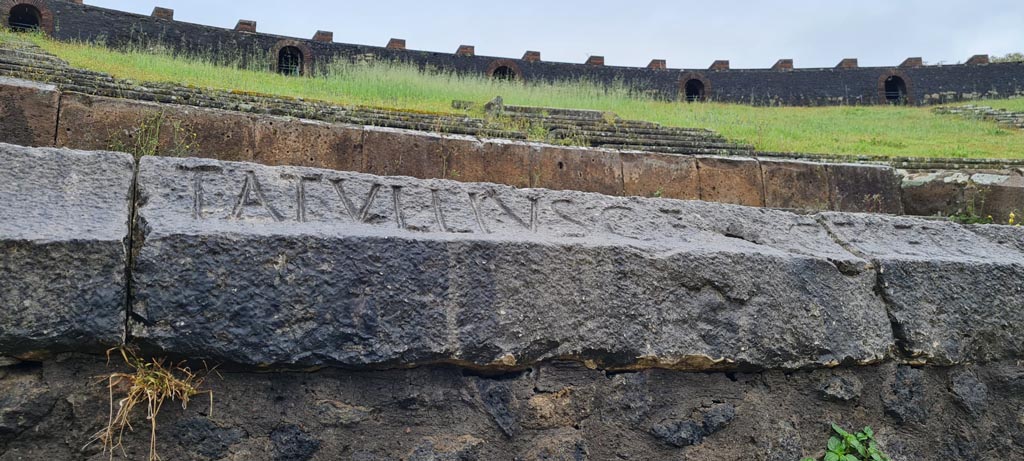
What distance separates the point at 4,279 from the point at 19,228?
0.16 m

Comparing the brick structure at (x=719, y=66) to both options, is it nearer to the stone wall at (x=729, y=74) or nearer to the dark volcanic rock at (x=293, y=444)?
the stone wall at (x=729, y=74)

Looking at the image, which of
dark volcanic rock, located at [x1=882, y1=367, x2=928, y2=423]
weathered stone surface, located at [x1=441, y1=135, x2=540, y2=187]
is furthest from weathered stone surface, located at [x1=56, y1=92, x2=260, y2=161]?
dark volcanic rock, located at [x1=882, y1=367, x2=928, y2=423]

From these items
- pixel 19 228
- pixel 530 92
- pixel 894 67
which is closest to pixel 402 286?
pixel 19 228

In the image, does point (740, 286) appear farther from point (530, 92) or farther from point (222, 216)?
point (530, 92)

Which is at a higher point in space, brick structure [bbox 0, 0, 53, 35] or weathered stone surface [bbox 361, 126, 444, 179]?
brick structure [bbox 0, 0, 53, 35]

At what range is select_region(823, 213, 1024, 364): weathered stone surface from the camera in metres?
3.00

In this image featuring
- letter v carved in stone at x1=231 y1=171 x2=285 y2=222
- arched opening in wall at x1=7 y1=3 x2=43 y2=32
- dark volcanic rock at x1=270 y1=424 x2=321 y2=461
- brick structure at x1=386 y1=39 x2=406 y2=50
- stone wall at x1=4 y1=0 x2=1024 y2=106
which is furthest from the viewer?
brick structure at x1=386 y1=39 x2=406 y2=50

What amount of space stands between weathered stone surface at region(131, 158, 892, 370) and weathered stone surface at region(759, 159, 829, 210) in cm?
167

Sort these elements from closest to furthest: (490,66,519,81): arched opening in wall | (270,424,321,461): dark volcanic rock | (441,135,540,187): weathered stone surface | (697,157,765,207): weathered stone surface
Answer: (270,424,321,461): dark volcanic rock
(441,135,540,187): weathered stone surface
(697,157,765,207): weathered stone surface
(490,66,519,81): arched opening in wall


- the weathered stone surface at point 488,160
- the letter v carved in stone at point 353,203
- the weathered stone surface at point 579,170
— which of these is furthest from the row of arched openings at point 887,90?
the letter v carved in stone at point 353,203

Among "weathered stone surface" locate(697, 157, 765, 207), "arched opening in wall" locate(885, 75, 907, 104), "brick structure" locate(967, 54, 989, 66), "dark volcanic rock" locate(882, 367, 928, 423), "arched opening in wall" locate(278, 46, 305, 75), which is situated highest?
"brick structure" locate(967, 54, 989, 66)

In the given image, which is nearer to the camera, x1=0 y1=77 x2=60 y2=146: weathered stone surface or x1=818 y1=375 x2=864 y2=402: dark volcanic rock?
x1=818 y1=375 x2=864 y2=402: dark volcanic rock

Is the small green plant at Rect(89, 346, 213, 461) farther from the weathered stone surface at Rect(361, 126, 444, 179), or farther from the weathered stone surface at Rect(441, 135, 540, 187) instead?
the weathered stone surface at Rect(441, 135, 540, 187)

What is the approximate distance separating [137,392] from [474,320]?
1.00 metres
